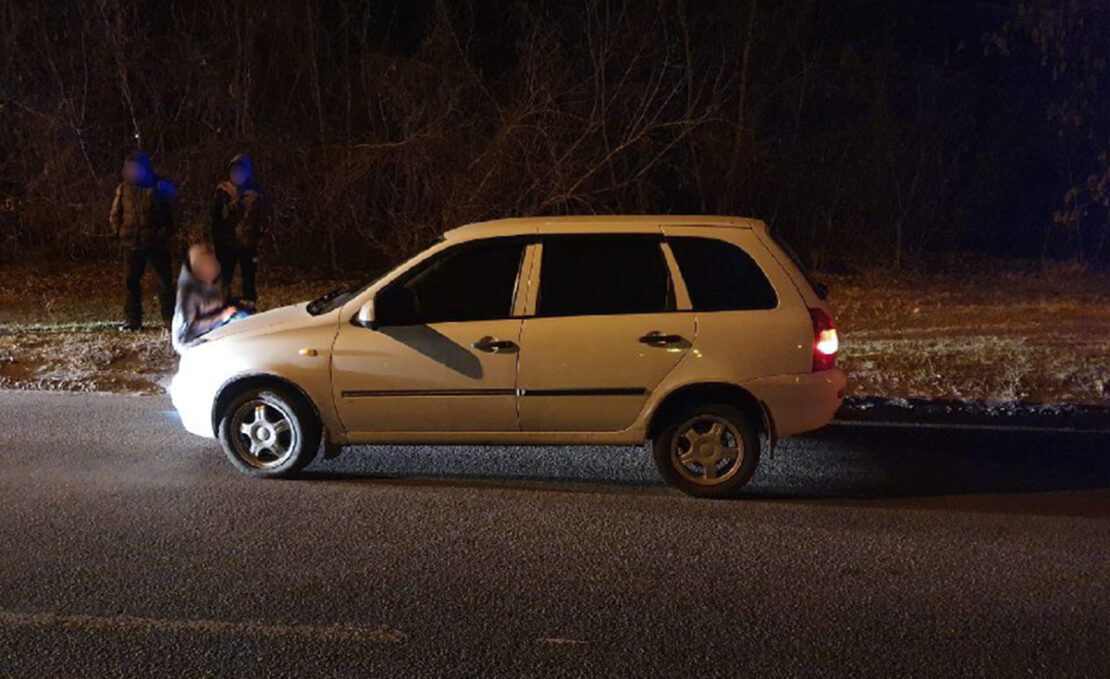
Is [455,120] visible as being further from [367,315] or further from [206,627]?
[206,627]

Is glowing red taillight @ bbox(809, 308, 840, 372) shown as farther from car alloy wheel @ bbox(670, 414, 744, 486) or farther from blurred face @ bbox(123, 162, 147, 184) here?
blurred face @ bbox(123, 162, 147, 184)

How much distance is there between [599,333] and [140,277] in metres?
7.57

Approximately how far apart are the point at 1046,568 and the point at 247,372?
4.48 m

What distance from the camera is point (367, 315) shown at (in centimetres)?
679

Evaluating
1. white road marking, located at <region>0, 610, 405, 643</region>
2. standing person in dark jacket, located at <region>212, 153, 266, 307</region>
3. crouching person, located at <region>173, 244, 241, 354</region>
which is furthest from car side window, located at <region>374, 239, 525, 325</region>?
standing person in dark jacket, located at <region>212, 153, 266, 307</region>

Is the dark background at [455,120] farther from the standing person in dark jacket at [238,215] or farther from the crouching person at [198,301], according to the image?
the crouching person at [198,301]

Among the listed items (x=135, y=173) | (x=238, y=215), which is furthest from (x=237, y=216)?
(x=135, y=173)

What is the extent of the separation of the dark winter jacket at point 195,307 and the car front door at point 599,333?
3.27 metres

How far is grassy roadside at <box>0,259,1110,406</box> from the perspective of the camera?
10.2 m

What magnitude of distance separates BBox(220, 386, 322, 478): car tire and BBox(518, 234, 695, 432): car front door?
133 centimetres

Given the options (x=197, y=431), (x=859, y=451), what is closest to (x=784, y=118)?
(x=859, y=451)

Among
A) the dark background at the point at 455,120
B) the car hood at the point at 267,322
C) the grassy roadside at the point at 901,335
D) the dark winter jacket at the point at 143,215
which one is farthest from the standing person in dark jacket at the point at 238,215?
the car hood at the point at 267,322

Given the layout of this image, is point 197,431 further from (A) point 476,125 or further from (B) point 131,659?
(A) point 476,125

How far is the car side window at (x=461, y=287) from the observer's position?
688 cm
